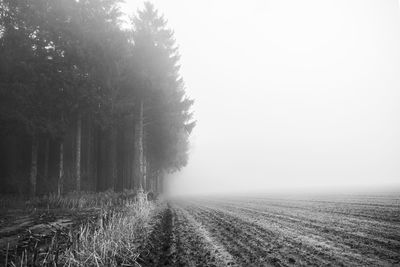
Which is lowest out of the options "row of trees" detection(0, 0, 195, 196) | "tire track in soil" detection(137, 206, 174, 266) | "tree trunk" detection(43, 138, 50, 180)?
"tire track in soil" detection(137, 206, 174, 266)

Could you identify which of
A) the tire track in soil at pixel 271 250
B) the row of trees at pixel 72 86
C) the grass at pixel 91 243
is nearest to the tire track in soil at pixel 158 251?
the grass at pixel 91 243

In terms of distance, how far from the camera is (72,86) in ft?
44.2

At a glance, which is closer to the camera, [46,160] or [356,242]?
[356,242]

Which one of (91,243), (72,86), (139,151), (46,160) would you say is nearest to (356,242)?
(91,243)

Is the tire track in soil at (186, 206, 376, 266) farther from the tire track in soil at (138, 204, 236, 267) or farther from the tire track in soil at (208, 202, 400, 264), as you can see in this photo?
the tire track in soil at (208, 202, 400, 264)

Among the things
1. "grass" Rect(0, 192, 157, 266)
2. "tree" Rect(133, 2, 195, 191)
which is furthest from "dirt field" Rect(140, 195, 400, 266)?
"tree" Rect(133, 2, 195, 191)

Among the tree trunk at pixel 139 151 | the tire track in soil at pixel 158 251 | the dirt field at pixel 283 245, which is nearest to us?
the dirt field at pixel 283 245

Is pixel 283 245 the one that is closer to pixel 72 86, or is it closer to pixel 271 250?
pixel 271 250

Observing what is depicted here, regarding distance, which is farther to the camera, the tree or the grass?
the tree

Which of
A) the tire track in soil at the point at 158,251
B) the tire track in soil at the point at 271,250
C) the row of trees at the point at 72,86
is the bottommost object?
the tire track in soil at the point at 158,251

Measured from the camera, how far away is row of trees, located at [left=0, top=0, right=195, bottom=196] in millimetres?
13273

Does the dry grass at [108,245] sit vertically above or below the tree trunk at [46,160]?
below

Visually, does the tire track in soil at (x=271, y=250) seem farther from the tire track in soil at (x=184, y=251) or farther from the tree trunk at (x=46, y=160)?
the tree trunk at (x=46, y=160)

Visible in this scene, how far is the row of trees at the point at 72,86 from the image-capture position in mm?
13273
